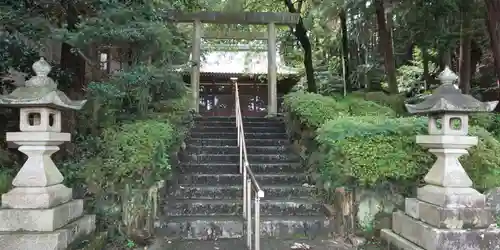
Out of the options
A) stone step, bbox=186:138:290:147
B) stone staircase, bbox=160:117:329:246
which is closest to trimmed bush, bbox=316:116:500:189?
stone staircase, bbox=160:117:329:246

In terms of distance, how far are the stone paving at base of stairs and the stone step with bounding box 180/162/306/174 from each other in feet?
7.09

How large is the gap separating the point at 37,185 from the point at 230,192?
3342 mm

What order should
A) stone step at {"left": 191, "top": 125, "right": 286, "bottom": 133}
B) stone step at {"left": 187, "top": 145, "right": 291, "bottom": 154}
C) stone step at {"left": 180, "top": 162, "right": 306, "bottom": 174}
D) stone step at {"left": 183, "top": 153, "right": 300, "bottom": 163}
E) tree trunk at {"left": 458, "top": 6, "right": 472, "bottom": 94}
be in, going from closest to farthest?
stone step at {"left": 180, "top": 162, "right": 306, "bottom": 174}
stone step at {"left": 183, "top": 153, "right": 300, "bottom": 163}
stone step at {"left": 187, "top": 145, "right": 291, "bottom": 154}
stone step at {"left": 191, "top": 125, "right": 286, "bottom": 133}
tree trunk at {"left": 458, "top": 6, "right": 472, "bottom": 94}

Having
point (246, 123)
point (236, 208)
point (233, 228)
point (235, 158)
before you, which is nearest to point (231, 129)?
point (246, 123)

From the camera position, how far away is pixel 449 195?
15.2 ft

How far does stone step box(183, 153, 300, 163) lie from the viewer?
8.37 m

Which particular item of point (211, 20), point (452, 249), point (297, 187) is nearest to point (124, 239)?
point (297, 187)

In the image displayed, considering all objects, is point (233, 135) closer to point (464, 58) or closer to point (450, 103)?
point (450, 103)

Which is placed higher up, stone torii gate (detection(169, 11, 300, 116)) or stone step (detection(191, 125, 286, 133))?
stone torii gate (detection(169, 11, 300, 116))

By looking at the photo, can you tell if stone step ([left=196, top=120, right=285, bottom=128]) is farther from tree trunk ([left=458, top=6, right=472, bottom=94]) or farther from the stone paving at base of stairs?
tree trunk ([left=458, top=6, right=472, bottom=94])

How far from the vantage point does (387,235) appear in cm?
549

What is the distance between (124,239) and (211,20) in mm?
8254

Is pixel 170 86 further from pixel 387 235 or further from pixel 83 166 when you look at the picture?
pixel 387 235

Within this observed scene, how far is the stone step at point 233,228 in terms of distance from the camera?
6031mm
